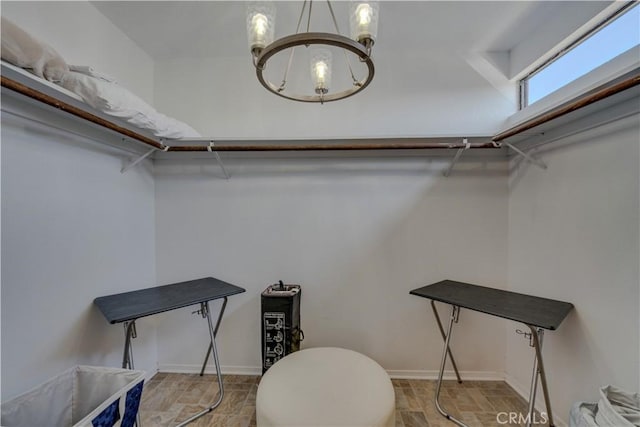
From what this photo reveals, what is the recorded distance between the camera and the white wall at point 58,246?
125 cm

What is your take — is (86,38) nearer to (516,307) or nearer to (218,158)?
(218,158)

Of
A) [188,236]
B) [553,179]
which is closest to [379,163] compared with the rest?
[553,179]

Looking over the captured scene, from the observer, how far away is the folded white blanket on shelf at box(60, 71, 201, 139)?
123 centimetres

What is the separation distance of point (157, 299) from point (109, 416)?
686 millimetres

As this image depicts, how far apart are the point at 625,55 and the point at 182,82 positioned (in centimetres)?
307

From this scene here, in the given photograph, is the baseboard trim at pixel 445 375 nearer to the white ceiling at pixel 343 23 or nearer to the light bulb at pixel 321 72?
the light bulb at pixel 321 72

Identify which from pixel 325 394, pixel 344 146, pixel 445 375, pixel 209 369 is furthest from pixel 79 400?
pixel 445 375

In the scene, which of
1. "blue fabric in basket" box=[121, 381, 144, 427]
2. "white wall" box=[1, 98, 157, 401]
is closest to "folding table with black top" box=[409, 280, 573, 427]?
"blue fabric in basket" box=[121, 381, 144, 427]

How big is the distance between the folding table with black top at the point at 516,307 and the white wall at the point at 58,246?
228 cm

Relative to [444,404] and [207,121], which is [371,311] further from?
[207,121]

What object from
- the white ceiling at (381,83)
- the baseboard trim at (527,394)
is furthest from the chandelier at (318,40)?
the baseboard trim at (527,394)

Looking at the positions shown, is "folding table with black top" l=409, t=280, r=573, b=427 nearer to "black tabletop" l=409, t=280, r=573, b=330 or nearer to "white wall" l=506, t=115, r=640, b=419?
"black tabletop" l=409, t=280, r=573, b=330

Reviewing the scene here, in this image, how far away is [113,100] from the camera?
1.31 meters

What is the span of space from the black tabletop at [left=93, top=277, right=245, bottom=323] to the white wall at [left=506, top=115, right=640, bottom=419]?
2.24 meters
